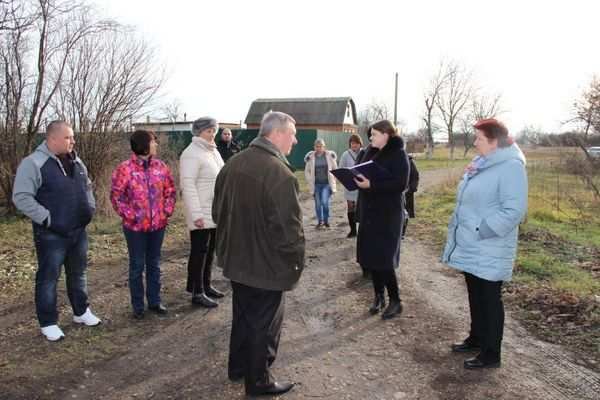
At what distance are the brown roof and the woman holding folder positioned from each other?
38.7 meters

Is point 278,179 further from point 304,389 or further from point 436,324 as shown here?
point 436,324

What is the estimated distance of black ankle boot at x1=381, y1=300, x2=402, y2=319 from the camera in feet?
15.0

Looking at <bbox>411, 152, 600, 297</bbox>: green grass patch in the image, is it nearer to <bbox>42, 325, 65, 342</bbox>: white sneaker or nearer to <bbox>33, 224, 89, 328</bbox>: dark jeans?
<bbox>33, 224, 89, 328</bbox>: dark jeans

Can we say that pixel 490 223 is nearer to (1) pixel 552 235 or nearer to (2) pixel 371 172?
(2) pixel 371 172

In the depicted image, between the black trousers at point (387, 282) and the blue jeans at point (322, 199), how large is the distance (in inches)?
171

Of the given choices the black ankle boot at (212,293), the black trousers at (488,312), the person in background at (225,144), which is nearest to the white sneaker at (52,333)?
the black ankle boot at (212,293)

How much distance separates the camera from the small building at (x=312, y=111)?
42938 mm

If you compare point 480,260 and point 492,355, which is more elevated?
point 480,260

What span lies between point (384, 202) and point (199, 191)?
1846 mm

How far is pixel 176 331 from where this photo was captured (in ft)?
13.9

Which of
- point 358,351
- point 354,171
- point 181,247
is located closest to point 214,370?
point 358,351

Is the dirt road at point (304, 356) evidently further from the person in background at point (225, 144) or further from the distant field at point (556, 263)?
the person in background at point (225, 144)

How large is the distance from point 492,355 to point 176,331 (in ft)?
8.94

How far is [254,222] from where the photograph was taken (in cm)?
292
